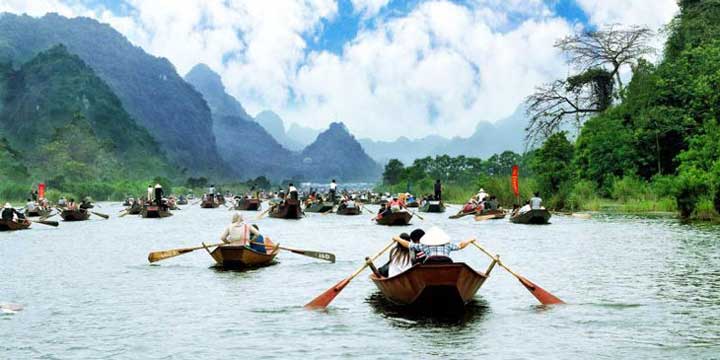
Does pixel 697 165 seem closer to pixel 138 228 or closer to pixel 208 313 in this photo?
pixel 138 228

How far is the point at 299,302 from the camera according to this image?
14977 millimetres

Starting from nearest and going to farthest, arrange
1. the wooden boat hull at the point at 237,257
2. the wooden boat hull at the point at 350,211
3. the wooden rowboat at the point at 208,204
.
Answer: the wooden boat hull at the point at 237,257 → the wooden boat hull at the point at 350,211 → the wooden rowboat at the point at 208,204

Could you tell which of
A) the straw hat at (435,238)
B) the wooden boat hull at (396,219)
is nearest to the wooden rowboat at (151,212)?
the wooden boat hull at (396,219)

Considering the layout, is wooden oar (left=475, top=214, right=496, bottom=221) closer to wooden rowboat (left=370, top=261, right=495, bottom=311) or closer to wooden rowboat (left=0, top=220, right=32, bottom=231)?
wooden rowboat (left=0, top=220, right=32, bottom=231)

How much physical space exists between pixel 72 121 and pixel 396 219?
99.7 m

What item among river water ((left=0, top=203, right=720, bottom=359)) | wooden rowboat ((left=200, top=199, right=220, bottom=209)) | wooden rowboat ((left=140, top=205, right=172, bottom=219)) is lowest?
river water ((left=0, top=203, right=720, bottom=359))

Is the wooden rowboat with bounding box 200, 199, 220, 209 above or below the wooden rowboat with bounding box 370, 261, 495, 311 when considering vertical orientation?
above

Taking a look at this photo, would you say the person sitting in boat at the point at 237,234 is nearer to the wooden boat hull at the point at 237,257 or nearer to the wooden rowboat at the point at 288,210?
the wooden boat hull at the point at 237,257

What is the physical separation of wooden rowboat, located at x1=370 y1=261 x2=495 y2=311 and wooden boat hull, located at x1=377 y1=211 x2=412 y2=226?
2631 centimetres

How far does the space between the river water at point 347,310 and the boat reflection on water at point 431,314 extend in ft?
0.17

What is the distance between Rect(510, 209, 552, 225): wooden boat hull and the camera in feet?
120

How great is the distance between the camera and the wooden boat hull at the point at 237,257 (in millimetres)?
19547

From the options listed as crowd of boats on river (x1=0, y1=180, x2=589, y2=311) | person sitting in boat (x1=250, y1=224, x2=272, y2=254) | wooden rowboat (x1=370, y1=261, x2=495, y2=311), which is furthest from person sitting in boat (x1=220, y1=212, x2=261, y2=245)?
wooden rowboat (x1=370, y1=261, x2=495, y2=311)

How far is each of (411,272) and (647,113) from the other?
123 ft
